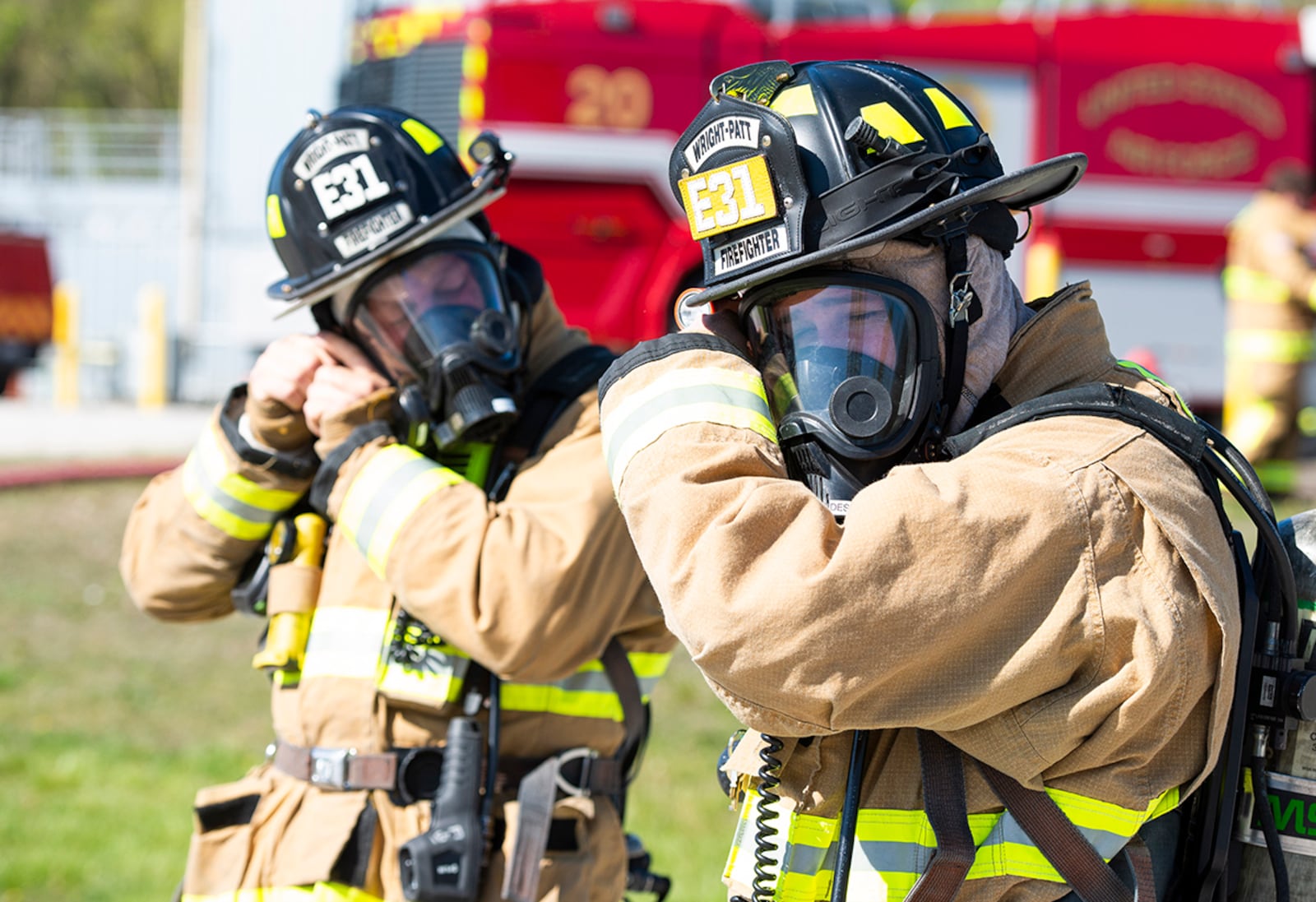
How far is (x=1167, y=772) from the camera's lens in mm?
1653

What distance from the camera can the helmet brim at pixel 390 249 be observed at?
2.71m

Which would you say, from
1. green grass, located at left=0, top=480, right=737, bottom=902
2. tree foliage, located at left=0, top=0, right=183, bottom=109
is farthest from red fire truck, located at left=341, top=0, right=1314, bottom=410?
tree foliage, located at left=0, top=0, right=183, bottom=109

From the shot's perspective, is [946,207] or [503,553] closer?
[946,207]

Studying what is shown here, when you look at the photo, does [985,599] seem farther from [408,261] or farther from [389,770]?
[408,261]

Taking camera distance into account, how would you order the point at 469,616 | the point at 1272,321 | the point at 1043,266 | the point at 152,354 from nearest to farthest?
the point at 469,616, the point at 1272,321, the point at 1043,266, the point at 152,354

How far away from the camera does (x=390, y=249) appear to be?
2.72 m

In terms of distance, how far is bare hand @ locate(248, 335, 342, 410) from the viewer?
2713 millimetres

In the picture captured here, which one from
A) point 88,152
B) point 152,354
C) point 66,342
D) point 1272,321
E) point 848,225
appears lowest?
point 66,342

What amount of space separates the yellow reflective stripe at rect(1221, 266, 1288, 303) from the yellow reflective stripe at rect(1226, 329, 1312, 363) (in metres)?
0.18

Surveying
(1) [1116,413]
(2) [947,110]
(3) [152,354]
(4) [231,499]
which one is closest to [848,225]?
(2) [947,110]

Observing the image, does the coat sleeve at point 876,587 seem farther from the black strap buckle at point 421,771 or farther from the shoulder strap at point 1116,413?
the black strap buckle at point 421,771

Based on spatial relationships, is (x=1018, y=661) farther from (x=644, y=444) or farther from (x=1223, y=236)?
(x=1223, y=236)

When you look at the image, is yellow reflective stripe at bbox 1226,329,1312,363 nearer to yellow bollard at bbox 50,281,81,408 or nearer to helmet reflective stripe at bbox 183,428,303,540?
helmet reflective stripe at bbox 183,428,303,540

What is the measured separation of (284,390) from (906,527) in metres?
1.49
